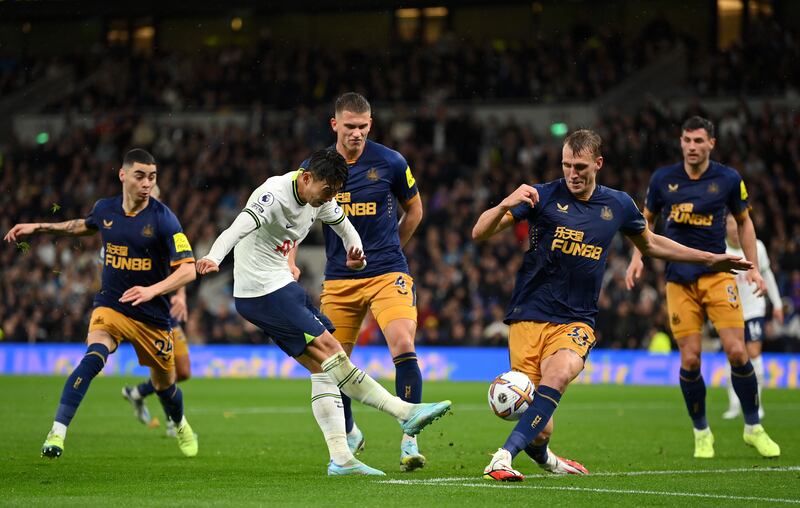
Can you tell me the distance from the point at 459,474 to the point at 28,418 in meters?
7.86

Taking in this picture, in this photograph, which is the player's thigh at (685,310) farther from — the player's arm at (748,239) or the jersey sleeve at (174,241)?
the jersey sleeve at (174,241)

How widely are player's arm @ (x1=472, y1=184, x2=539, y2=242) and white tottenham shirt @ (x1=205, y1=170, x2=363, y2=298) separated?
1.12 metres

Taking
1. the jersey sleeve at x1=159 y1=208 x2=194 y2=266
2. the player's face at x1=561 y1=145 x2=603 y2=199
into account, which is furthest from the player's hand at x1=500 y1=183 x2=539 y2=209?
the jersey sleeve at x1=159 y1=208 x2=194 y2=266

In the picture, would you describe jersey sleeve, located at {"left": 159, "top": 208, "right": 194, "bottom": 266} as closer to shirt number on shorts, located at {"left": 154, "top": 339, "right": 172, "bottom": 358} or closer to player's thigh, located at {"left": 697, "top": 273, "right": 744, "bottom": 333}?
shirt number on shorts, located at {"left": 154, "top": 339, "right": 172, "bottom": 358}

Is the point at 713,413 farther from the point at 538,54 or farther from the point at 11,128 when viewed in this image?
the point at 11,128

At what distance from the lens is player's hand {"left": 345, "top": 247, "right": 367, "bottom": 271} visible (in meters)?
8.80

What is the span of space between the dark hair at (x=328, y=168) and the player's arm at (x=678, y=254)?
2223 millimetres

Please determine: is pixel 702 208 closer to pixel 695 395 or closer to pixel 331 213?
pixel 695 395

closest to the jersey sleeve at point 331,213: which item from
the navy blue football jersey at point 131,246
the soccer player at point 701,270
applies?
the navy blue football jersey at point 131,246

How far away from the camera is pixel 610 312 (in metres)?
23.9

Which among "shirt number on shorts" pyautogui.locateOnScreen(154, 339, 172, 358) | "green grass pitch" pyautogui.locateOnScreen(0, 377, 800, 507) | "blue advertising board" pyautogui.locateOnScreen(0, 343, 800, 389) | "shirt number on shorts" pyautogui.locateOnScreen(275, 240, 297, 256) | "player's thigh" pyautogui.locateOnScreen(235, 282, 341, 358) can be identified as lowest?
"blue advertising board" pyautogui.locateOnScreen(0, 343, 800, 389)

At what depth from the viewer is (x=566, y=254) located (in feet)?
28.5

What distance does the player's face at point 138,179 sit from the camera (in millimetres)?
10548

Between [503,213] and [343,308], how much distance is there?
2.13 meters
